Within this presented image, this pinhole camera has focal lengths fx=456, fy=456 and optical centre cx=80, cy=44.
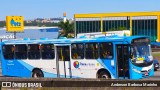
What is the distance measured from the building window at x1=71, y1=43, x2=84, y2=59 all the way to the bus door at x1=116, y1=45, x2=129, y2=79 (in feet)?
7.02

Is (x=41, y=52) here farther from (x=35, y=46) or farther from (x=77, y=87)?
(x=77, y=87)

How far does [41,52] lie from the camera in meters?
25.3

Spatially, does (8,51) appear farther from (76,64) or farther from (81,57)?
(81,57)

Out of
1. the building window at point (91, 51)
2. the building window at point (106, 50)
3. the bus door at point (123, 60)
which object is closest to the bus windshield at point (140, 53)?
the bus door at point (123, 60)

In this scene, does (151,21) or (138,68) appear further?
(151,21)

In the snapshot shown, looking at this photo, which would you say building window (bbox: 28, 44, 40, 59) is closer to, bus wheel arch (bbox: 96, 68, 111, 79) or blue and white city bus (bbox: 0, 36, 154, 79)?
blue and white city bus (bbox: 0, 36, 154, 79)

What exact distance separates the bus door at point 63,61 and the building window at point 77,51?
31 cm

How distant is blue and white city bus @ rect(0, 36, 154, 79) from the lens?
22.6m

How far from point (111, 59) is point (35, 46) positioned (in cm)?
496

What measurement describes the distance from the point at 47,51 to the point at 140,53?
Answer: 5.39m

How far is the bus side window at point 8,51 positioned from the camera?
2669 cm

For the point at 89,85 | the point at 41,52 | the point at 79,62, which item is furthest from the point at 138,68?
the point at 89,85

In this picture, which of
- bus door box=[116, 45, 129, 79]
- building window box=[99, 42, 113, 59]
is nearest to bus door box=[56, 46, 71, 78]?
building window box=[99, 42, 113, 59]

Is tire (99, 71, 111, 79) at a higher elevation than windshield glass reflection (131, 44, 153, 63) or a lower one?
lower
